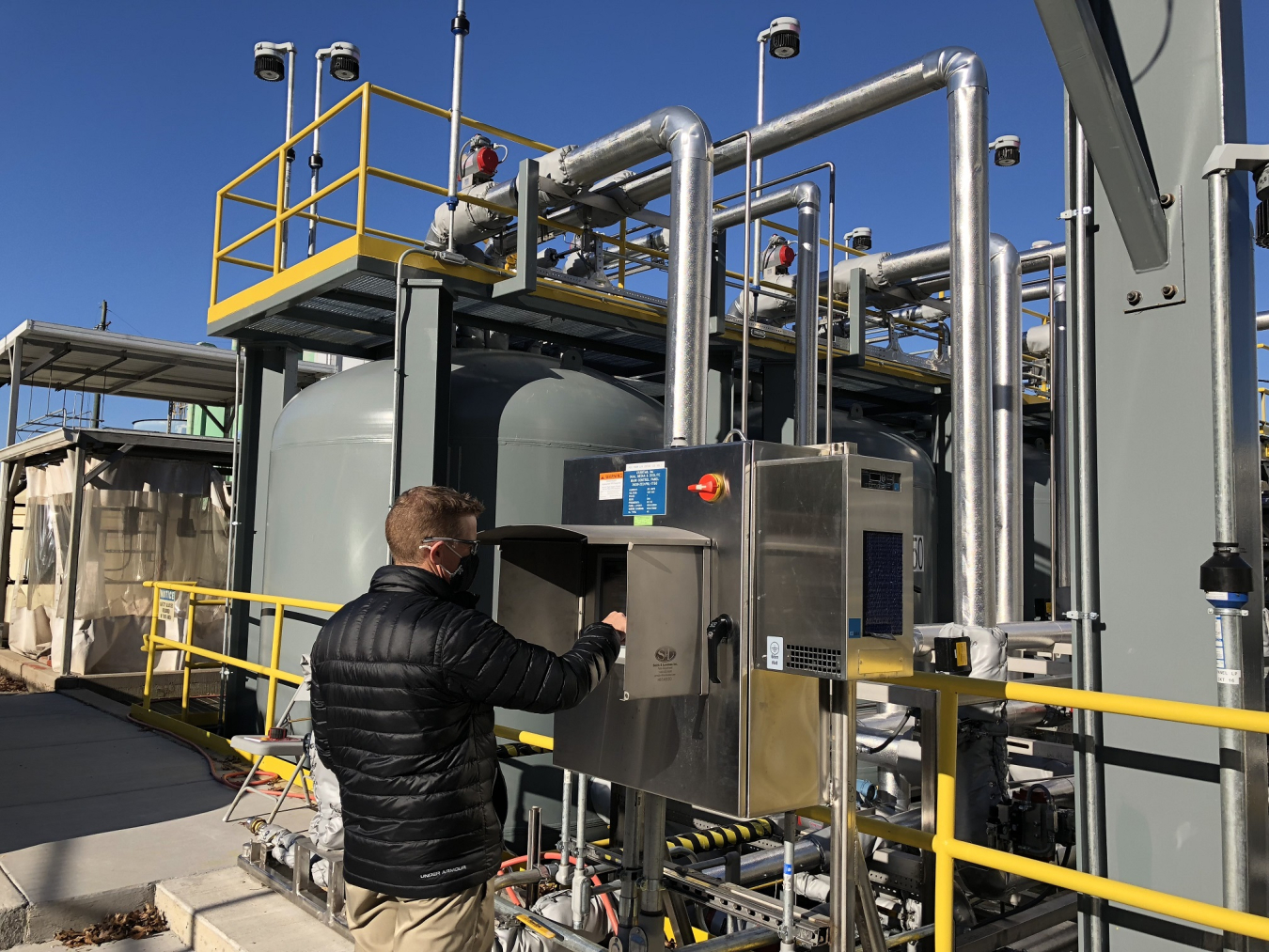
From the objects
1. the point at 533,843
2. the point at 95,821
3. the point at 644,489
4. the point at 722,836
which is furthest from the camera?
the point at 95,821

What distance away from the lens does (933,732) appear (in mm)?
3203

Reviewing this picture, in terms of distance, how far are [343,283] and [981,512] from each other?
4.64 metres

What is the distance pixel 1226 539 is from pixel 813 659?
112cm

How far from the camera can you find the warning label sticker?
11.3 ft

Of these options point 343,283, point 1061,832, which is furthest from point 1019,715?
point 343,283

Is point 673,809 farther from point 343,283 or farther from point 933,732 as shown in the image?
point 343,283

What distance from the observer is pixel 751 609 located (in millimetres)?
2852

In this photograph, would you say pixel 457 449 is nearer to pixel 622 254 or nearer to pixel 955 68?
→ pixel 622 254

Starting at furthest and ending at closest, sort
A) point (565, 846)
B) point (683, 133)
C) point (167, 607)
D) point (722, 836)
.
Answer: point (167, 607), point (683, 133), point (722, 836), point (565, 846)

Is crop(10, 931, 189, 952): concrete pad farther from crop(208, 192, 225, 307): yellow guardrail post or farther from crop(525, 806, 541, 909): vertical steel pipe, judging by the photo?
crop(208, 192, 225, 307): yellow guardrail post

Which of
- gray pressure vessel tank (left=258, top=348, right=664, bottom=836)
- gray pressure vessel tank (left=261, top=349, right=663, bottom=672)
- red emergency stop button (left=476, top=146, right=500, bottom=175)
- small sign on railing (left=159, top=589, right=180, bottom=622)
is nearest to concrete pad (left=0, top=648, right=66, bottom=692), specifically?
small sign on railing (left=159, top=589, right=180, bottom=622)

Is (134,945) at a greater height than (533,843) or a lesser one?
lesser

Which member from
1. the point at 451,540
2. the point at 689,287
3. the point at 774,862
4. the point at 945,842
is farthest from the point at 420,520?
the point at 689,287

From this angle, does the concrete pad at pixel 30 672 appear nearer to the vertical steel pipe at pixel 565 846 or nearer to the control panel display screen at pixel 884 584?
the vertical steel pipe at pixel 565 846
